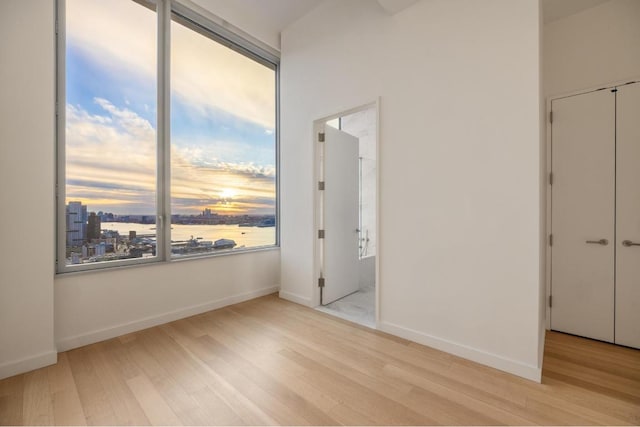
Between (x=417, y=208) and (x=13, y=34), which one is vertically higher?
(x=13, y=34)

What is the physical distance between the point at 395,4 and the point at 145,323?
12.6ft

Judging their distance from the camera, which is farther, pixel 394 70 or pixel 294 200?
pixel 294 200

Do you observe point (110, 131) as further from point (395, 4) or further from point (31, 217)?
point (395, 4)

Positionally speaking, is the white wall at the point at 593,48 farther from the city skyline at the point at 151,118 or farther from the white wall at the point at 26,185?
the white wall at the point at 26,185

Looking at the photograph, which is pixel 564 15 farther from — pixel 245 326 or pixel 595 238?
pixel 245 326

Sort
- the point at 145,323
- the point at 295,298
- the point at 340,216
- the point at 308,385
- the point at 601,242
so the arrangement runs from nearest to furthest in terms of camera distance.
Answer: the point at 308,385, the point at 601,242, the point at 145,323, the point at 295,298, the point at 340,216

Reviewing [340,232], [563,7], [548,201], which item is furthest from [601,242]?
[340,232]

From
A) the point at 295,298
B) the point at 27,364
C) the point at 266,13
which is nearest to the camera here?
the point at 27,364

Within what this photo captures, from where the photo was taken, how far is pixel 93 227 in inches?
97.0

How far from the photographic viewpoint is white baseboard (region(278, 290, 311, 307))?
11.0ft

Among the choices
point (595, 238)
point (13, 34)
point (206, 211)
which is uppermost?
point (13, 34)

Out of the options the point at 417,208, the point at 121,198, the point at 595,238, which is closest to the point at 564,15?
the point at 595,238

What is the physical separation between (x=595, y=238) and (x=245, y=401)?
3.28m

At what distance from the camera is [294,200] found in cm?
354
